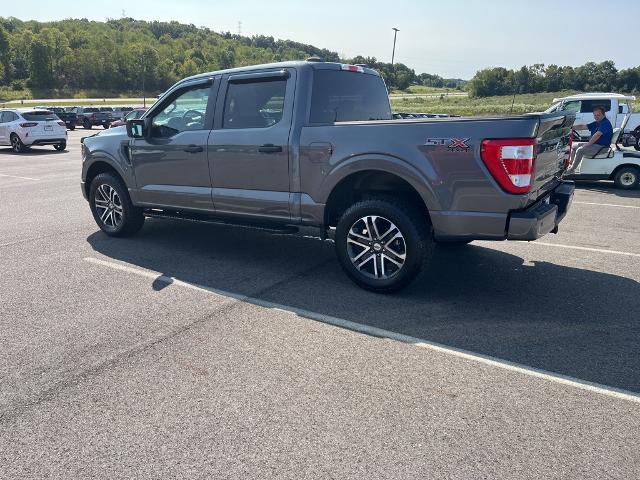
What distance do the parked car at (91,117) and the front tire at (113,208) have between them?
106ft

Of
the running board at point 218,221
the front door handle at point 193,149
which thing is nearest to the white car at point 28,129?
the running board at point 218,221

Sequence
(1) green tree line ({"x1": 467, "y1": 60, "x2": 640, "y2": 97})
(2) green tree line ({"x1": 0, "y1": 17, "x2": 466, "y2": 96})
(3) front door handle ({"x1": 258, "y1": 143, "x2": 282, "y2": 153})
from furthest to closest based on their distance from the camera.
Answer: (2) green tree line ({"x1": 0, "y1": 17, "x2": 466, "y2": 96}) < (1) green tree line ({"x1": 467, "y1": 60, "x2": 640, "y2": 97}) < (3) front door handle ({"x1": 258, "y1": 143, "x2": 282, "y2": 153})

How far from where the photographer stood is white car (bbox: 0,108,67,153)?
18953 mm

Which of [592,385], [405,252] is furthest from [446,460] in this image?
[405,252]

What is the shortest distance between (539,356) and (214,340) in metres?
2.30

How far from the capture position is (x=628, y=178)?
11.2 metres

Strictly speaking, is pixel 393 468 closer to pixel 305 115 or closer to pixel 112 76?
pixel 305 115

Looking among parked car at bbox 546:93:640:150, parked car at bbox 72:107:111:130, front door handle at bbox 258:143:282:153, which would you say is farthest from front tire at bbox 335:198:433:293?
parked car at bbox 72:107:111:130

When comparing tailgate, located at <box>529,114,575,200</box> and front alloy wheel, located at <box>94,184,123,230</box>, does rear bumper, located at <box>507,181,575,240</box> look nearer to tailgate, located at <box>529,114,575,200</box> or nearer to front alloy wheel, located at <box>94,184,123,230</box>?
tailgate, located at <box>529,114,575,200</box>

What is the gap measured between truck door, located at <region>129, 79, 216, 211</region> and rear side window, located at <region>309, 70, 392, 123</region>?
1247 mm

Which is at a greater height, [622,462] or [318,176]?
[318,176]

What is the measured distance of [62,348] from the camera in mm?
3793

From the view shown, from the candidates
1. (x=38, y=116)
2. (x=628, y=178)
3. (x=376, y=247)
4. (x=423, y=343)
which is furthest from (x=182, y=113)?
(x=38, y=116)

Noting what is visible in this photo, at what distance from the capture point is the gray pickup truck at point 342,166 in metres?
4.18
